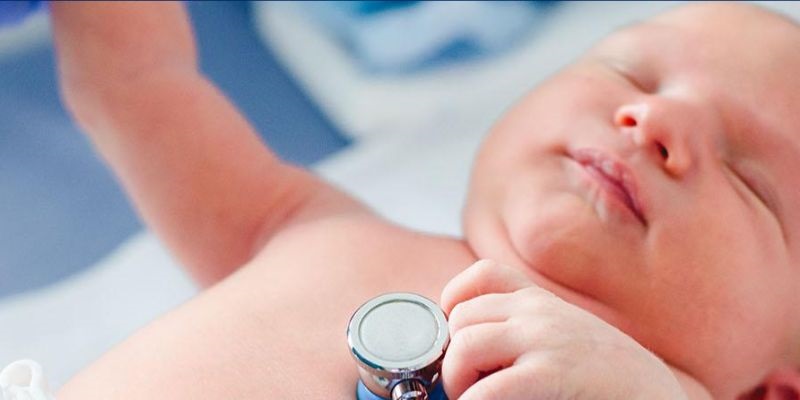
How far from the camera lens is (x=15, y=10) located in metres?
1.13

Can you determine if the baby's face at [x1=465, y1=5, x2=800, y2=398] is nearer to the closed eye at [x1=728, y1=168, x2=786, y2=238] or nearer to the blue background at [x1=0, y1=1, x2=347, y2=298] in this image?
the closed eye at [x1=728, y1=168, x2=786, y2=238]

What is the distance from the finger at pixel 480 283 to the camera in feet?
2.69

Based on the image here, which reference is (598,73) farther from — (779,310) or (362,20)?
(362,20)

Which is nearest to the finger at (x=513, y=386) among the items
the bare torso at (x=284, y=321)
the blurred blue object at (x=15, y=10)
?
the bare torso at (x=284, y=321)

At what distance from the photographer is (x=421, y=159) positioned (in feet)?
4.96

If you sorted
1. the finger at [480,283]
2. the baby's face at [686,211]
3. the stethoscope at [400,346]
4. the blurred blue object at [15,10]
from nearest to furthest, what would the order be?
the stethoscope at [400,346] < the finger at [480,283] < the baby's face at [686,211] < the blurred blue object at [15,10]

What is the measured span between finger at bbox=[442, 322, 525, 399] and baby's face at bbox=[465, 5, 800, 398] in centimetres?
23

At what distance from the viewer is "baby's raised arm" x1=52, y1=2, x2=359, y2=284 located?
117 centimetres

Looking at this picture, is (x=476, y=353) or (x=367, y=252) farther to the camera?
(x=367, y=252)

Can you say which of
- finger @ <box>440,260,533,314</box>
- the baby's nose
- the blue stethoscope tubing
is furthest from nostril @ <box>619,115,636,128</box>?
the blue stethoscope tubing

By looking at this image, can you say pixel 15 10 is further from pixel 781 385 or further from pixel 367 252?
pixel 781 385

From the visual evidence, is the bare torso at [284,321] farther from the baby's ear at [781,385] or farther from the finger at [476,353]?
the baby's ear at [781,385]

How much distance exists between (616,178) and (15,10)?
27.0 inches

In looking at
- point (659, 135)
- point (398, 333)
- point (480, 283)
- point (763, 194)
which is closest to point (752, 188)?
point (763, 194)
